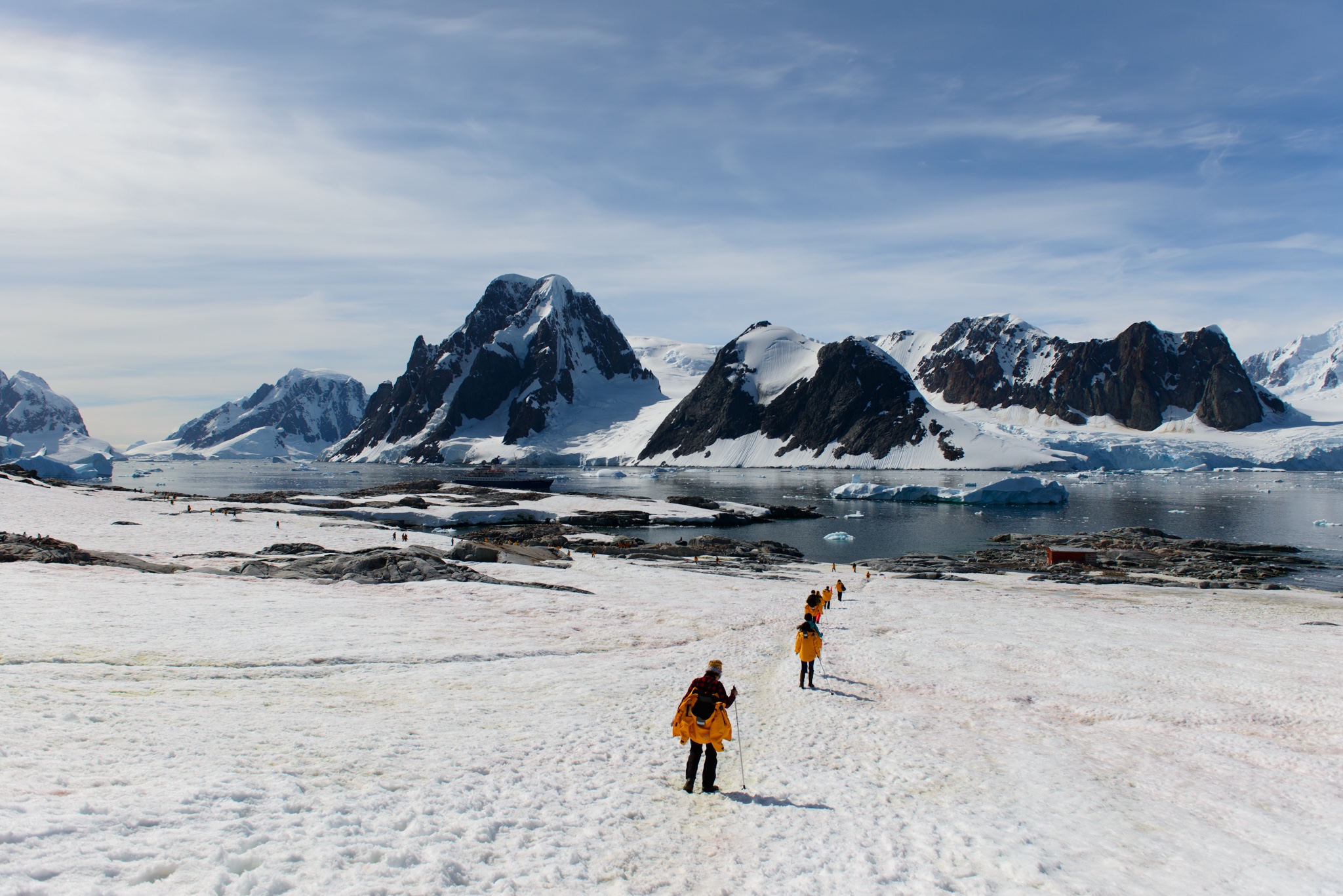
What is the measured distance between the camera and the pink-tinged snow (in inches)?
306

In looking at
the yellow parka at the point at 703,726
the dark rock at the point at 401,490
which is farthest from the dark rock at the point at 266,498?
the yellow parka at the point at 703,726

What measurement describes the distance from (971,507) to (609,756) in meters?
92.2

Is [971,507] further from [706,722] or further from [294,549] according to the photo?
[706,722]

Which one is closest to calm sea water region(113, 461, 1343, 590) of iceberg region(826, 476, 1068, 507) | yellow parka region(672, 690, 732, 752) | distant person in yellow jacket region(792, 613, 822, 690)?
iceberg region(826, 476, 1068, 507)

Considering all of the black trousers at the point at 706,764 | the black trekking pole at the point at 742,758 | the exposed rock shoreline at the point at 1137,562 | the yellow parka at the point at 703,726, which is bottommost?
the exposed rock shoreline at the point at 1137,562

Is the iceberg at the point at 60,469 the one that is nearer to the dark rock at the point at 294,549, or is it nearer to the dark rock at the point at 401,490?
the dark rock at the point at 401,490

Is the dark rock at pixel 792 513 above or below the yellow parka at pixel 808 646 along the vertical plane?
below

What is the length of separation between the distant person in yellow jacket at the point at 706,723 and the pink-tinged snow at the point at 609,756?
0.51 metres

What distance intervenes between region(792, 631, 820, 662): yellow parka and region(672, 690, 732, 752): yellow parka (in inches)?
252

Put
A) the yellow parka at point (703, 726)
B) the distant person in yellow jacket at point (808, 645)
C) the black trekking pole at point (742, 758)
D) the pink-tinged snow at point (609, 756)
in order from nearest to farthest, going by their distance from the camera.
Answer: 1. the pink-tinged snow at point (609, 756)
2. the yellow parka at point (703, 726)
3. the black trekking pole at point (742, 758)
4. the distant person in yellow jacket at point (808, 645)

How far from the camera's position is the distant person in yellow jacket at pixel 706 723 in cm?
1038

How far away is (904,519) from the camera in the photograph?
79.8 metres

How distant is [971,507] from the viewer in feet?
312

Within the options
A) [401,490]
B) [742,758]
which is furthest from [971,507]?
[742,758]
